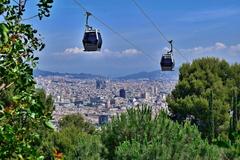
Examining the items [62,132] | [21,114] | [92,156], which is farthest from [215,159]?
[62,132]

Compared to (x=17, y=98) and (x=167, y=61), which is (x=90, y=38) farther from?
(x=17, y=98)

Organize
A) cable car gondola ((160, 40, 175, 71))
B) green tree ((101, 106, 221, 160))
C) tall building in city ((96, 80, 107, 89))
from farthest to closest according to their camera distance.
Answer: tall building in city ((96, 80, 107, 89))
cable car gondola ((160, 40, 175, 71))
green tree ((101, 106, 221, 160))

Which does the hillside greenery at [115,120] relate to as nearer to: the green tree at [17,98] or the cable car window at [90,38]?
the green tree at [17,98]

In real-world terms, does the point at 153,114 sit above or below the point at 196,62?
below

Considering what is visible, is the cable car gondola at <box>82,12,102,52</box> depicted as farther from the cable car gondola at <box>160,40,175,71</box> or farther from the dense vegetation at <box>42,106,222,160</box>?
the cable car gondola at <box>160,40,175,71</box>

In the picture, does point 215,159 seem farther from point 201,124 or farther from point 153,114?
point 201,124

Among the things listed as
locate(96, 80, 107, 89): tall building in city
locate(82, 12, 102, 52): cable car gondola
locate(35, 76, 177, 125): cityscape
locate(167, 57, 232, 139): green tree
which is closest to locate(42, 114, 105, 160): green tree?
locate(82, 12, 102, 52): cable car gondola
